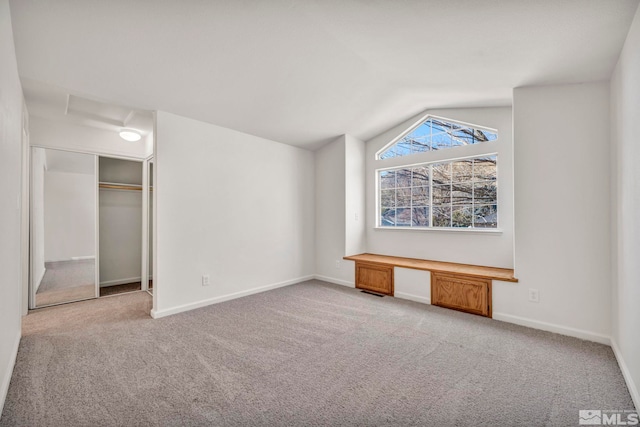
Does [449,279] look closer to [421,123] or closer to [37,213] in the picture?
[421,123]

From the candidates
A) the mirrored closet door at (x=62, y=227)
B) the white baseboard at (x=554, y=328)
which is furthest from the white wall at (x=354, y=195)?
the mirrored closet door at (x=62, y=227)

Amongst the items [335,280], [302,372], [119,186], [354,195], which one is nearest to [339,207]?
[354,195]

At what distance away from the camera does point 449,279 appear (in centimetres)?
343

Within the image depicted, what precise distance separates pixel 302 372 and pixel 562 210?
8.97 ft

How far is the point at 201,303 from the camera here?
11.5 ft

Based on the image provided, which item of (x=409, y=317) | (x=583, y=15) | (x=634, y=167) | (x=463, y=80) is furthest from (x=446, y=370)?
(x=463, y=80)

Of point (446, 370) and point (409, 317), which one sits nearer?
point (446, 370)

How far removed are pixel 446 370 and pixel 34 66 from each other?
12.9ft

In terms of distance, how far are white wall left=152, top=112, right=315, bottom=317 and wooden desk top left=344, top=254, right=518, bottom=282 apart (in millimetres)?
1142

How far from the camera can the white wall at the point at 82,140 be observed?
351 centimetres

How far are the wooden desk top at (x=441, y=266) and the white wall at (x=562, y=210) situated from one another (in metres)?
0.20

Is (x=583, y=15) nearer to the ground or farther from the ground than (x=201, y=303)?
farther from the ground

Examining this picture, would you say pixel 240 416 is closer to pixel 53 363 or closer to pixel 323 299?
pixel 53 363

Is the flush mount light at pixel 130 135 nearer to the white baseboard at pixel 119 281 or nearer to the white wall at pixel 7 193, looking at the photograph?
the white wall at pixel 7 193
